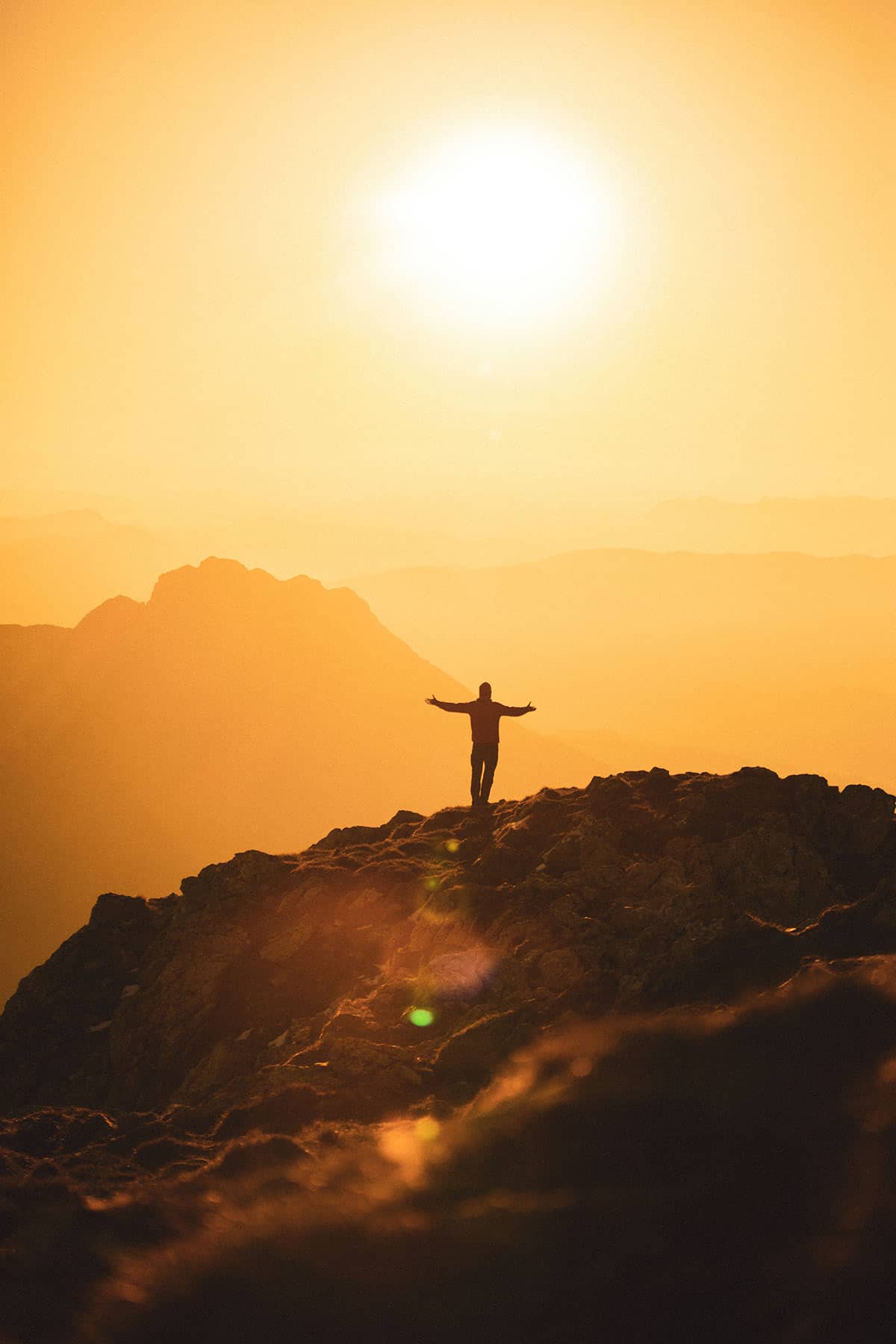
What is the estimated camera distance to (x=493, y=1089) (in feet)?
42.1

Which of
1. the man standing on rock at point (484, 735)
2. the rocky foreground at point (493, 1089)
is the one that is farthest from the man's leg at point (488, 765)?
the rocky foreground at point (493, 1089)

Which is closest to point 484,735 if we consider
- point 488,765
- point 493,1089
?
point 488,765

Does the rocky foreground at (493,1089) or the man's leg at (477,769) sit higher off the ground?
the man's leg at (477,769)

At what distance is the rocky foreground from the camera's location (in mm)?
9305

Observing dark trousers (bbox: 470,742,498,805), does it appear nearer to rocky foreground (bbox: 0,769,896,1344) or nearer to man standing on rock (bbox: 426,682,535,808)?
man standing on rock (bbox: 426,682,535,808)

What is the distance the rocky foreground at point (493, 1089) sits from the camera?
30.5 feet

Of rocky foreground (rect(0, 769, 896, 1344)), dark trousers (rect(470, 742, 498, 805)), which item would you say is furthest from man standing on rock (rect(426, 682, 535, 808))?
rocky foreground (rect(0, 769, 896, 1344))

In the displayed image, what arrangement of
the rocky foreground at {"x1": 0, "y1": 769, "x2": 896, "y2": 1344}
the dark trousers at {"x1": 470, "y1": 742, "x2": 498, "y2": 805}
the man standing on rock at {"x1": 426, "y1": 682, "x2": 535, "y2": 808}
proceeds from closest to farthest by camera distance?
1. the rocky foreground at {"x1": 0, "y1": 769, "x2": 896, "y2": 1344}
2. the man standing on rock at {"x1": 426, "y1": 682, "x2": 535, "y2": 808}
3. the dark trousers at {"x1": 470, "y1": 742, "x2": 498, "y2": 805}

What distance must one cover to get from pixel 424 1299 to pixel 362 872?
36.8 feet

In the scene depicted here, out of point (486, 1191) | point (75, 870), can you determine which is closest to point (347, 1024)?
point (486, 1191)

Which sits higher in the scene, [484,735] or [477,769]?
[484,735]

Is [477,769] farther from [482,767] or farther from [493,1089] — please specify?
[493,1089]

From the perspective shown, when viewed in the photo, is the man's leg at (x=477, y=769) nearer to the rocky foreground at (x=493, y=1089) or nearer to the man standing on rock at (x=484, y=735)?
the man standing on rock at (x=484, y=735)

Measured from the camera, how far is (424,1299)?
9.37 meters
